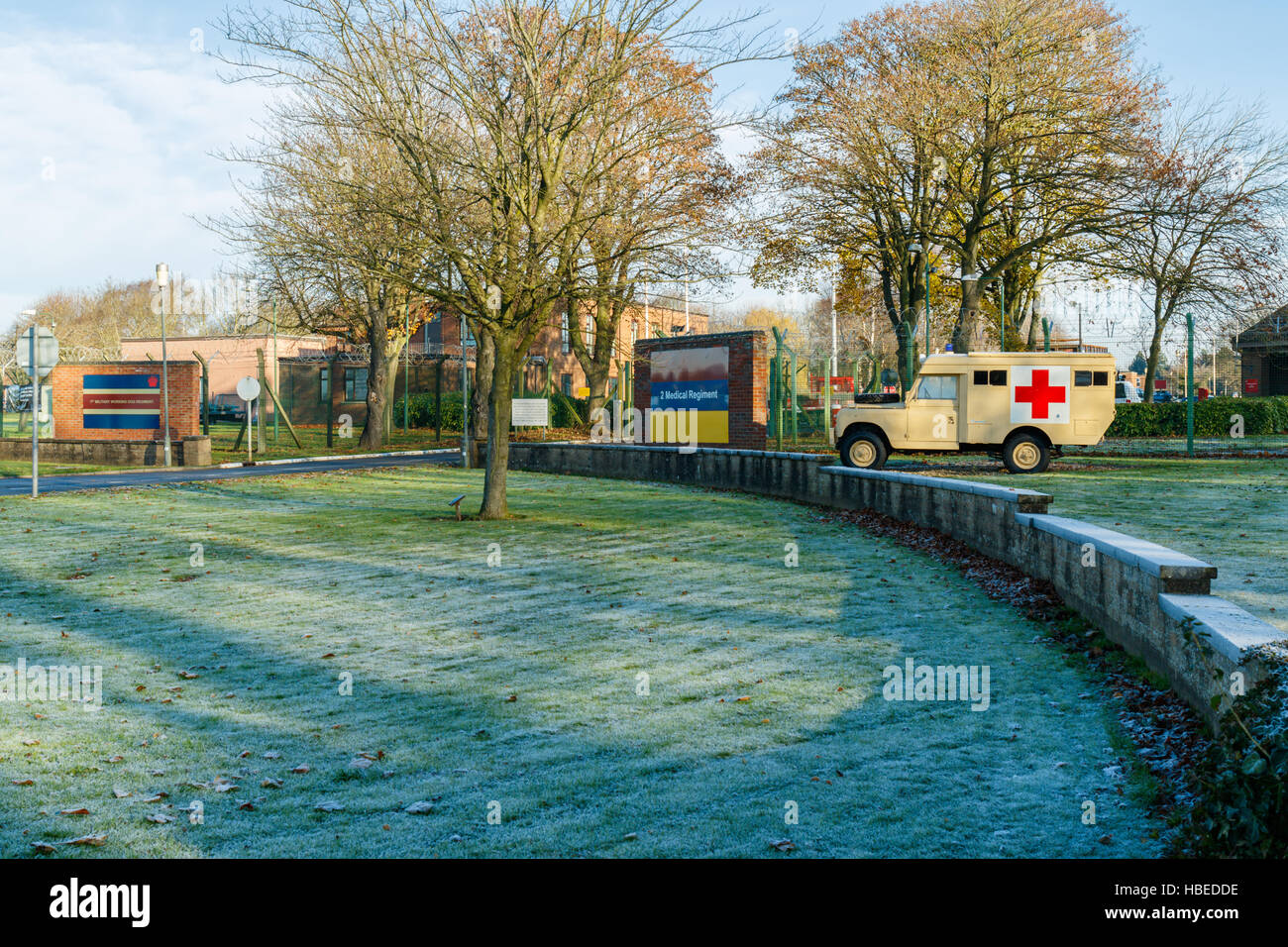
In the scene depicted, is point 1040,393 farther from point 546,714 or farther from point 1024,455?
point 546,714

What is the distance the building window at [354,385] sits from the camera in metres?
53.1

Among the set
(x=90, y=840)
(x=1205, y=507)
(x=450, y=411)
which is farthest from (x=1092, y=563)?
(x=450, y=411)

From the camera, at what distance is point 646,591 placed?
1024 cm

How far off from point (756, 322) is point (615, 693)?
136 m

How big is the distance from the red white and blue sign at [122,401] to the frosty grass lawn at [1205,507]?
25.3 meters

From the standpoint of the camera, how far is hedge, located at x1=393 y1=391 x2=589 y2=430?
139ft

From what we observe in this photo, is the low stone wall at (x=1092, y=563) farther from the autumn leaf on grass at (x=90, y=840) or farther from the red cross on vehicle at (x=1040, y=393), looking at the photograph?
the autumn leaf on grass at (x=90, y=840)

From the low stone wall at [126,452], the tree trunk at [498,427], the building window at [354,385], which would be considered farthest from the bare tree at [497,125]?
the building window at [354,385]

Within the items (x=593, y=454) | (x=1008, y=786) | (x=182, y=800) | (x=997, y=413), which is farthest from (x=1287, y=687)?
(x=593, y=454)

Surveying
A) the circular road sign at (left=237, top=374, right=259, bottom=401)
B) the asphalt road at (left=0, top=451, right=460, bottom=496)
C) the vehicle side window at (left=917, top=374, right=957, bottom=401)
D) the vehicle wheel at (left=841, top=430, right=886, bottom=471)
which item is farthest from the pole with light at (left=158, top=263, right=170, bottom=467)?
the vehicle side window at (left=917, top=374, right=957, bottom=401)

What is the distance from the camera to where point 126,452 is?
2959cm

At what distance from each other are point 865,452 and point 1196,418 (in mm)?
17658

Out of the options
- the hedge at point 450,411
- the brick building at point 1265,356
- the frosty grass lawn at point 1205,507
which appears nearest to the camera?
the frosty grass lawn at point 1205,507

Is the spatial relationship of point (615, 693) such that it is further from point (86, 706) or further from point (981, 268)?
point (981, 268)
